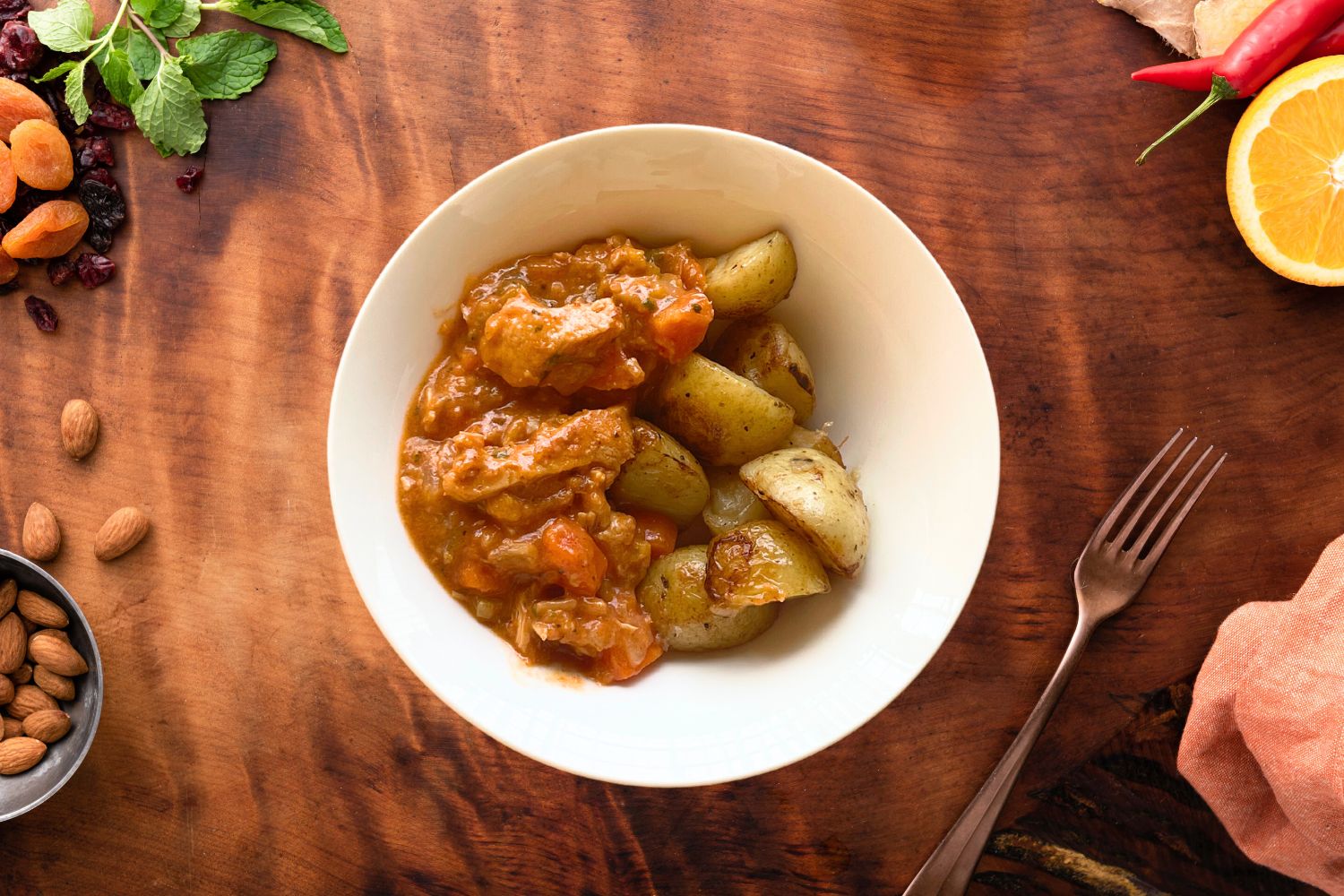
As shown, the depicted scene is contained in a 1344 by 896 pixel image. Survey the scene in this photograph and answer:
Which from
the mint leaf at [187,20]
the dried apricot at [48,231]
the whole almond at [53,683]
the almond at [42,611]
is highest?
the mint leaf at [187,20]

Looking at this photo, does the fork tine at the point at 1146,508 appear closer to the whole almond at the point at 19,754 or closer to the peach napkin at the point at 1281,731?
the peach napkin at the point at 1281,731

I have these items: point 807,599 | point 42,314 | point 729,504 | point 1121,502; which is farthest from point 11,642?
point 1121,502

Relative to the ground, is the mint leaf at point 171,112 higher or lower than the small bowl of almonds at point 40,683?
higher

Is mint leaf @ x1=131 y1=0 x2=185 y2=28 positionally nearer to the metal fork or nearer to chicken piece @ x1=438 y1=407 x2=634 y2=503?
chicken piece @ x1=438 y1=407 x2=634 y2=503

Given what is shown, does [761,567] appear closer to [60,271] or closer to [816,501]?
[816,501]

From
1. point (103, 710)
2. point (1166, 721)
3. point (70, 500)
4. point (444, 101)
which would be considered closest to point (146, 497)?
point (70, 500)

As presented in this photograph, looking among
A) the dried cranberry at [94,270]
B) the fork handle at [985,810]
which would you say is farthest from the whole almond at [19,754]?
the fork handle at [985,810]
